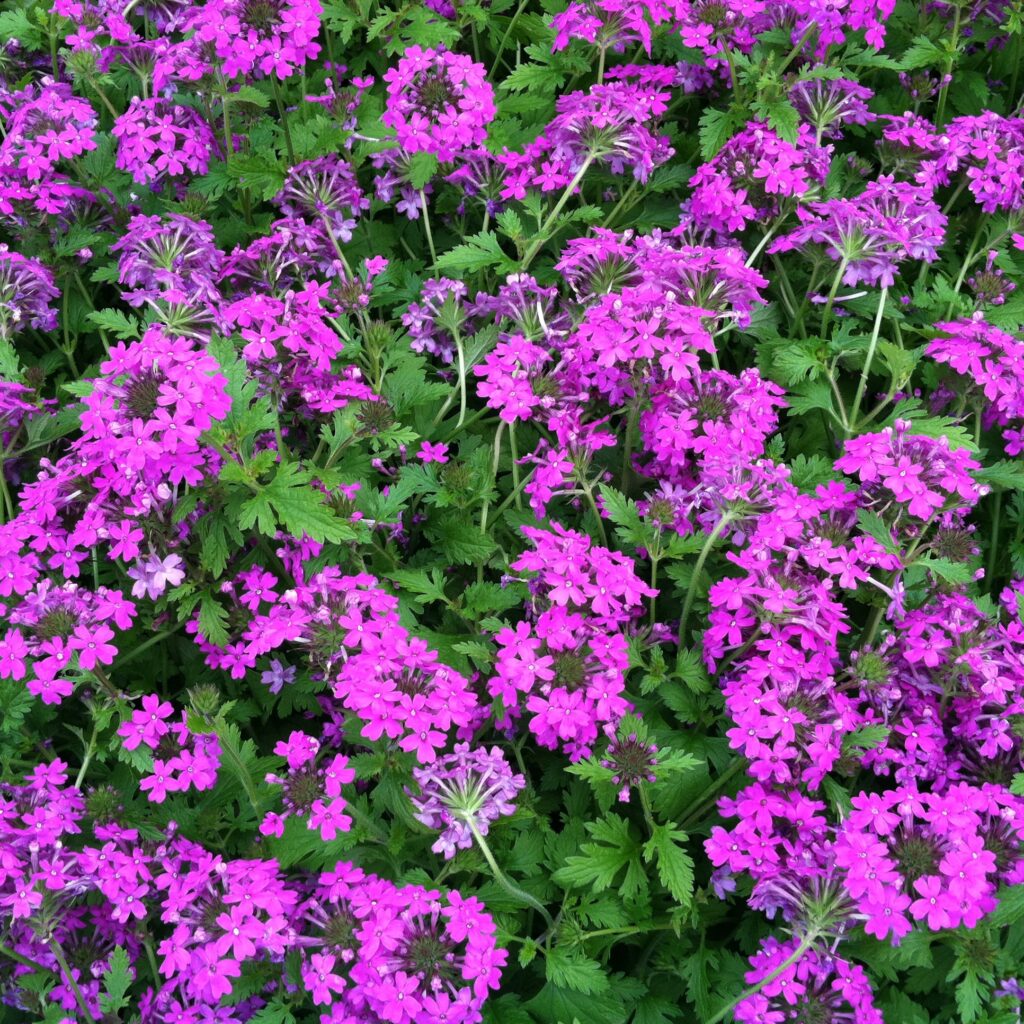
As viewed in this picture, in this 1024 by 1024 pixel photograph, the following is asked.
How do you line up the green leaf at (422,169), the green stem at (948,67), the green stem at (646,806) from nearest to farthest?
the green stem at (646,806)
the green leaf at (422,169)
the green stem at (948,67)

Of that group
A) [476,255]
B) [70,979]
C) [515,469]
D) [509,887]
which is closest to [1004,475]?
[515,469]

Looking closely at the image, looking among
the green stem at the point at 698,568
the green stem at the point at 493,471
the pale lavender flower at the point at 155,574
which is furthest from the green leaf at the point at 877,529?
the pale lavender flower at the point at 155,574

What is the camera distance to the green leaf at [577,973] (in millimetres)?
3557

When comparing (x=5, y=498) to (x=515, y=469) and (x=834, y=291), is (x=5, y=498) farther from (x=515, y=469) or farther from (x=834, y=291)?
(x=834, y=291)

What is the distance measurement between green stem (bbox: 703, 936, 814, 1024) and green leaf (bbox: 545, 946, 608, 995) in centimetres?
42

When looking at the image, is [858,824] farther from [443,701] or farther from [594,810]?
[443,701]

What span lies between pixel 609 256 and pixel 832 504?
1378 millimetres

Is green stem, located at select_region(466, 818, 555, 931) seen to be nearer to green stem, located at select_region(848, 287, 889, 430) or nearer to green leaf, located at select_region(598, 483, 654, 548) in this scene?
green leaf, located at select_region(598, 483, 654, 548)

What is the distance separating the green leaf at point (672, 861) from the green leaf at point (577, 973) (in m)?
Result: 0.37

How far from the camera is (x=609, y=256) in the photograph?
4383 mm

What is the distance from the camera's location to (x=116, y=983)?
144 inches

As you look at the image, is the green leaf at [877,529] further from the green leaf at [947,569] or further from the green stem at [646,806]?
the green stem at [646,806]

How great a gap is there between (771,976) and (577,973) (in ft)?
2.13

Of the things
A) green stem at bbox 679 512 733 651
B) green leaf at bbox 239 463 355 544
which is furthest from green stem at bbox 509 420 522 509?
green leaf at bbox 239 463 355 544
